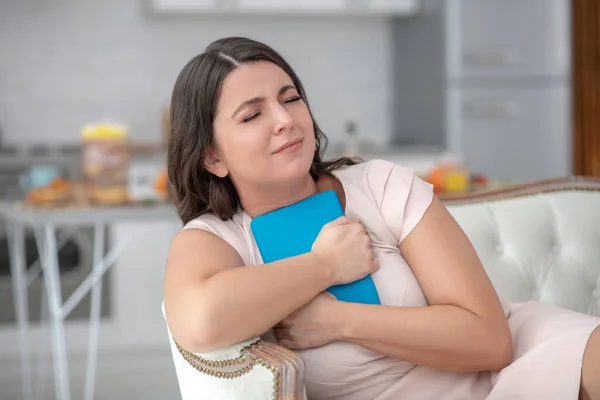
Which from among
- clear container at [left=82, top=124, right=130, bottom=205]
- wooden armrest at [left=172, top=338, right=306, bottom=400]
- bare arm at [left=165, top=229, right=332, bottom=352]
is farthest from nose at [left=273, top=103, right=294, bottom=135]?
clear container at [left=82, top=124, right=130, bottom=205]

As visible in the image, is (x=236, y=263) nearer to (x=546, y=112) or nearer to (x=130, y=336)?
(x=130, y=336)

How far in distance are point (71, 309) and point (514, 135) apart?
2544 mm

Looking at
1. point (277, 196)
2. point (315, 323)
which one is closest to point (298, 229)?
point (277, 196)

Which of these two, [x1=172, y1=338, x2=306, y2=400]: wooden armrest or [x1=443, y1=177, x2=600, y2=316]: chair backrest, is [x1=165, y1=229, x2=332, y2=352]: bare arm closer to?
[x1=172, y1=338, x2=306, y2=400]: wooden armrest

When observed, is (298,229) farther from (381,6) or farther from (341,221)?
(381,6)

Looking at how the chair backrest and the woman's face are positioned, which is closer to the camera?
the woman's face

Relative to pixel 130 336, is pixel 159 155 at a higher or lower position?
higher

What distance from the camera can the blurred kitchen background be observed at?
454 centimetres

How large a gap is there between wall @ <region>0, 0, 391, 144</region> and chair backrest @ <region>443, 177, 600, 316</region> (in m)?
3.36

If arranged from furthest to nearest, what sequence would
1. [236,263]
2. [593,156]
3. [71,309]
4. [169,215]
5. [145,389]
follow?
[593,156], [71,309], [145,389], [169,215], [236,263]

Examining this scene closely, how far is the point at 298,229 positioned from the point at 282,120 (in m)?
0.21

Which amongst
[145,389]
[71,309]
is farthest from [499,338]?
[71,309]

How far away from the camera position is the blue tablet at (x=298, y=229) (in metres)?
1.49

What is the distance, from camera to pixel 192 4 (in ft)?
16.4
